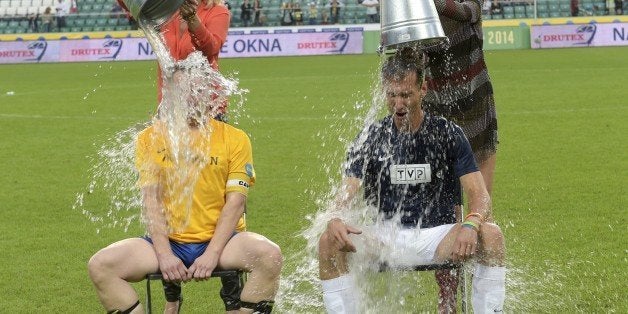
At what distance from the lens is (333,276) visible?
5180 millimetres

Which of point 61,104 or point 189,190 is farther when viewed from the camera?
point 61,104

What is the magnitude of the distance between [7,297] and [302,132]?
8.53 meters

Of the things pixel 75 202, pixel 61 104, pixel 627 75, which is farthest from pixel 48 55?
pixel 75 202

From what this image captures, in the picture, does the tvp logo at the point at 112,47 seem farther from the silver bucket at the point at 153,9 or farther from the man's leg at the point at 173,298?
the silver bucket at the point at 153,9

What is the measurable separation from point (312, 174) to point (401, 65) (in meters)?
6.26

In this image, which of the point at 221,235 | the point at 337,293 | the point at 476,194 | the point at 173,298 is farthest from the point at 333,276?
the point at 173,298

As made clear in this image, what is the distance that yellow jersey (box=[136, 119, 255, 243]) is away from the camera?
5.48 meters

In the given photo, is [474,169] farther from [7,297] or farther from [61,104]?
[61,104]

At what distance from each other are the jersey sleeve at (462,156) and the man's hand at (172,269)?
143 cm

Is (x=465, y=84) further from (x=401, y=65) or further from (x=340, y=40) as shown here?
(x=340, y=40)

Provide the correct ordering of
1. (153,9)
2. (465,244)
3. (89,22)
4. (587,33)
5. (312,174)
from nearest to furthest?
1. (153,9)
2. (465,244)
3. (312,174)
4. (587,33)
5. (89,22)

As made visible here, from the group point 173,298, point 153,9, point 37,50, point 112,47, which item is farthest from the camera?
point 37,50

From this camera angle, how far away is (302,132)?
1501 centimetres

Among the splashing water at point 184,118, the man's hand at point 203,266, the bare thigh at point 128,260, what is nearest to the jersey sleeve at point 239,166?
the splashing water at point 184,118
